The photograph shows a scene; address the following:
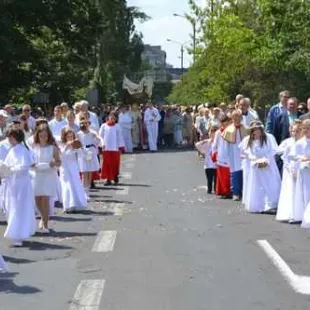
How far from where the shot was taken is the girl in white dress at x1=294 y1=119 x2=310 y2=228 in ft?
48.2

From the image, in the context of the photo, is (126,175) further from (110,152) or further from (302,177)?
(302,177)

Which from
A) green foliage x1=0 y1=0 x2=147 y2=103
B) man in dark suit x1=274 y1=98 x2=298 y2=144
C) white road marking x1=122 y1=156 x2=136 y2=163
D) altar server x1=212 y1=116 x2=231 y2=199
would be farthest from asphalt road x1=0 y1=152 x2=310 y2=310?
green foliage x1=0 y1=0 x2=147 y2=103

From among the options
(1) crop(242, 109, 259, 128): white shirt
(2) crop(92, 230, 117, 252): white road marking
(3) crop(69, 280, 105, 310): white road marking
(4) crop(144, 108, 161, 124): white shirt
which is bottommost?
(2) crop(92, 230, 117, 252): white road marking

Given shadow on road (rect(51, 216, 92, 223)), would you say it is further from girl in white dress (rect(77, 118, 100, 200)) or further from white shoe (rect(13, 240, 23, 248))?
girl in white dress (rect(77, 118, 100, 200))

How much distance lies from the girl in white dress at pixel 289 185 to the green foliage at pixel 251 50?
1170cm

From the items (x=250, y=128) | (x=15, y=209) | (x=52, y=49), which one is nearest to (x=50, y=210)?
(x=15, y=209)

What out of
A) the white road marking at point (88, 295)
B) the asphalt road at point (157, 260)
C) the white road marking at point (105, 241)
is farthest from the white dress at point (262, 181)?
the white road marking at point (88, 295)

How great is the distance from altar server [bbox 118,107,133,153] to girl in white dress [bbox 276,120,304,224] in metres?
20.3

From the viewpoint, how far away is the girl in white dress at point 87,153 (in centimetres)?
1933

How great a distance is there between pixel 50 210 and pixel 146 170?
11.6 meters

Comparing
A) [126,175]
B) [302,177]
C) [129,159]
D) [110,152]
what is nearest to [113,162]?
[110,152]

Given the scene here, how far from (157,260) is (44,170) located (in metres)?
3.56

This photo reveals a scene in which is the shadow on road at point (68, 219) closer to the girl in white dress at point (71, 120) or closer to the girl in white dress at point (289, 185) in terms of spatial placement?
the girl in white dress at point (289, 185)

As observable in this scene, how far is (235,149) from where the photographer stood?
60.2 feet
